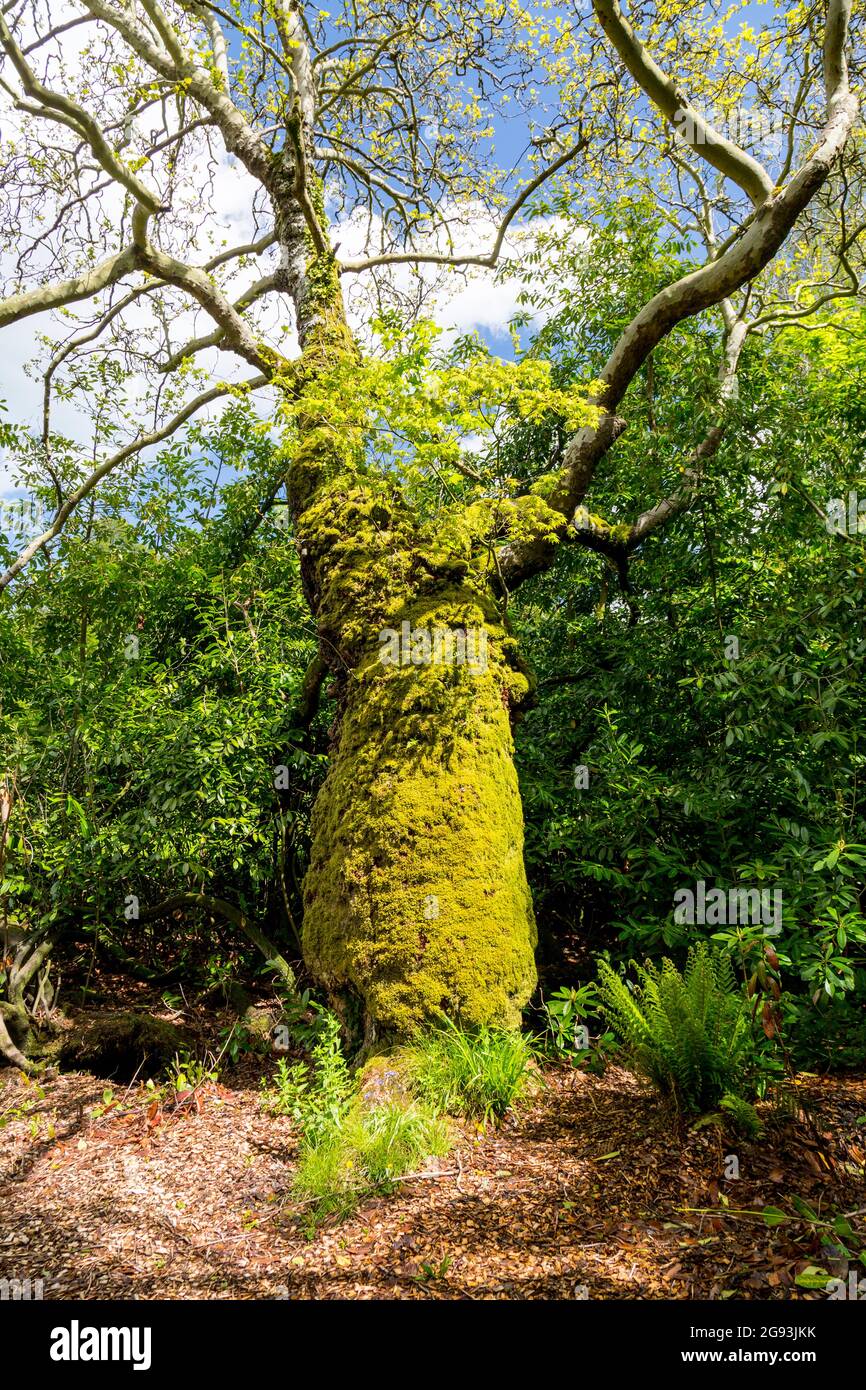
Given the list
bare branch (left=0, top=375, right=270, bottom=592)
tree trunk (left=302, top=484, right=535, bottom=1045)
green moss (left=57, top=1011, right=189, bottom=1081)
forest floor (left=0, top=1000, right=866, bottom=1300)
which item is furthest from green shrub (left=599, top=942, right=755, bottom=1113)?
bare branch (left=0, top=375, right=270, bottom=592)

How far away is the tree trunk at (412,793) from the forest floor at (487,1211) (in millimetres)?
746

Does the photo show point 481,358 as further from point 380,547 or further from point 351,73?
point 351,73

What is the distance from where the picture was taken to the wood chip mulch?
9.61 feet

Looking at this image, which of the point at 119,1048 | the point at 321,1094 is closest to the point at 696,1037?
the point at 321,1094

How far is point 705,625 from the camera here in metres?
6.26

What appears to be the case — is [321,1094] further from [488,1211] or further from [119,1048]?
[119,1048]

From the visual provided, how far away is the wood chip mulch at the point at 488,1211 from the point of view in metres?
2.93

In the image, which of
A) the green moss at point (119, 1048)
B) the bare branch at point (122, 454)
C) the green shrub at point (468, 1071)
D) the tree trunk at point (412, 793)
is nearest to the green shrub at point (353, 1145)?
the green shrub at point (468, 1071)

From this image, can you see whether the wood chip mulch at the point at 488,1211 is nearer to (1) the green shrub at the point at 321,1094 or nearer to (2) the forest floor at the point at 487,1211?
(2) the forest floor at the point at 487,1211

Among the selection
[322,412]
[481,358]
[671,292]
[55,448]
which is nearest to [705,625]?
[671,292]

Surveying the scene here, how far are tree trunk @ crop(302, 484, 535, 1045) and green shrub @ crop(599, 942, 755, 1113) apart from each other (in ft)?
2.78

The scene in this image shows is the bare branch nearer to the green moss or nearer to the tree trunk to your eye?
the tree trunk
